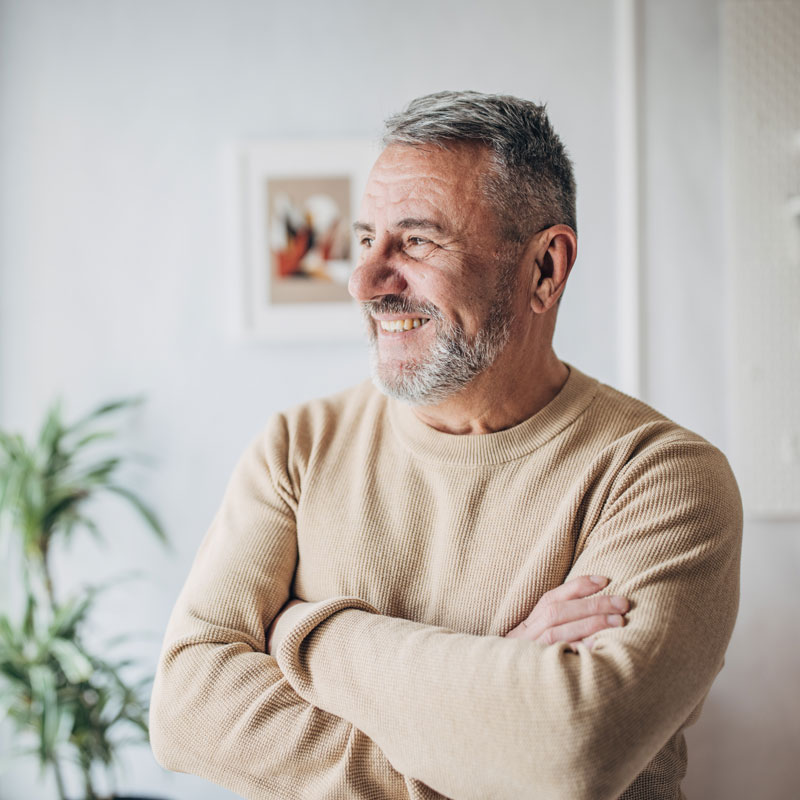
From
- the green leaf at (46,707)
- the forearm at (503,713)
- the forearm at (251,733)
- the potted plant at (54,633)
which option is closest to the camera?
the forearm at (503,713)

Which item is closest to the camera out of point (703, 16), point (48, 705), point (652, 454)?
point (652, 454)

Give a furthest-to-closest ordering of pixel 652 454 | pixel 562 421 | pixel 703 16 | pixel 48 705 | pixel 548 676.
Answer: pixel 703 16, pixel 48 705, pixel 562 421, pixel 652 454, pixel 548 676

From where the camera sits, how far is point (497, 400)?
130cm

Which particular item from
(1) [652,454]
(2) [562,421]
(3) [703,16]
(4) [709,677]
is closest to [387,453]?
(2) [562,421]

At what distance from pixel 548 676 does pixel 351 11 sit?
2221mm

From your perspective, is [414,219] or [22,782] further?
[22,782]

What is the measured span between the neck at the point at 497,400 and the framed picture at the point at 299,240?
116cm

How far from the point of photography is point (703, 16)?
2420 millimetres

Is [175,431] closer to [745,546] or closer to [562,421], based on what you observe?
[562,421]

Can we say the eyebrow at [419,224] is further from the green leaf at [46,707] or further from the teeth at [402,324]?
the green leaf at [46,707]

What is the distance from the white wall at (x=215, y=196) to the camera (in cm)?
243

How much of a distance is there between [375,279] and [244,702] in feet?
2.16

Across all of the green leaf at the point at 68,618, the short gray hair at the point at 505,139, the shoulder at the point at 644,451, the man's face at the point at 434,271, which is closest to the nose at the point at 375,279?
Answer: the man's face at the point at 434,271

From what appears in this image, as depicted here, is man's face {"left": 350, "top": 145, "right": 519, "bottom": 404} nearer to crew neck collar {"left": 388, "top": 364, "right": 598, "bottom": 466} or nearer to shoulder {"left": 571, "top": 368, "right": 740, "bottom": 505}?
crew neck collar {"left": 388, "top": 364, "right": 598, "bottom": 466}
